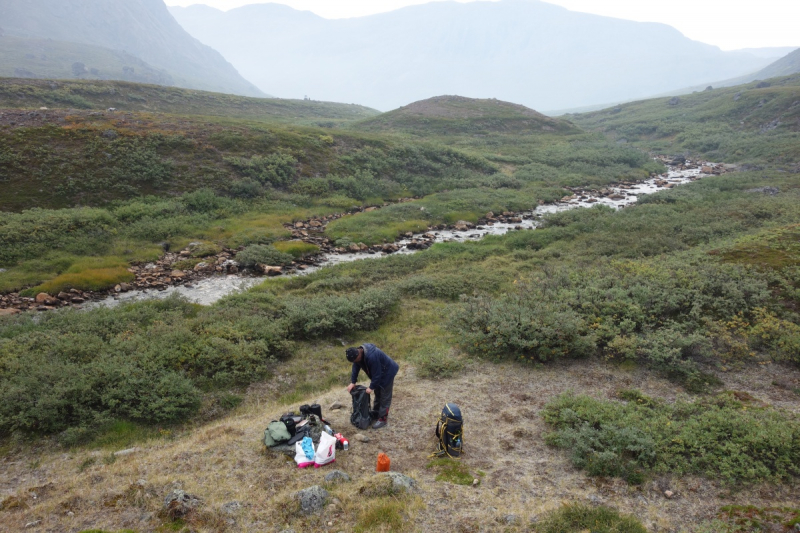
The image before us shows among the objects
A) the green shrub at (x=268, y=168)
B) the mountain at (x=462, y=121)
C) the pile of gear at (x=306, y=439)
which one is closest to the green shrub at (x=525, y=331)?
the pile of gear at (x=306, y=439)

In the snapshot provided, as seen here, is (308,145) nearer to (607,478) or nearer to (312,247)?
(312,247)

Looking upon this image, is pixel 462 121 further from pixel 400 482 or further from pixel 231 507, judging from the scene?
pixel 231 507

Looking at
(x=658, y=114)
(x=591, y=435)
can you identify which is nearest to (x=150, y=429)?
(x=591, y=435)

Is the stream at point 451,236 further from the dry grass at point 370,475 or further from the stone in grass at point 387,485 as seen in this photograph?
the stone in grass at point 387,485

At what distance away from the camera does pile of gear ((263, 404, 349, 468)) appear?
8766mm

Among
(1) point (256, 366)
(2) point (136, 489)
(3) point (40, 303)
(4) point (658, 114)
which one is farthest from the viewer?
(4) point (658, 114)

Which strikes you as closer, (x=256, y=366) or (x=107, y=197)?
(x=256, y=366)

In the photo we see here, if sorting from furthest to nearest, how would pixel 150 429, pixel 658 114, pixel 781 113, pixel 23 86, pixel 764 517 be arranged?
pixel 658 114
pixel 781 113
pixel 23 86
pixel 150 429
pixel 764 517

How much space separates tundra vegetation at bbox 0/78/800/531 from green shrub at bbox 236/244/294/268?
15cm

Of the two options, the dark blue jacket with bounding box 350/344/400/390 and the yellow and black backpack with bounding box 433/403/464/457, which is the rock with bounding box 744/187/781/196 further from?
the dark blue jacket with bounding box 350/344/400/390

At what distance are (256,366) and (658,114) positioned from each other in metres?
115

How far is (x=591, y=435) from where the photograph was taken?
906cm

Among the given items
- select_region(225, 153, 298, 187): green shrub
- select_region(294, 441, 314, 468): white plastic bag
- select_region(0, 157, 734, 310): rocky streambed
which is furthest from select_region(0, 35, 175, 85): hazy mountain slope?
select_region(294, 441, 314, 468): white plastic bag

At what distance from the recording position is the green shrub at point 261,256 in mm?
24062
